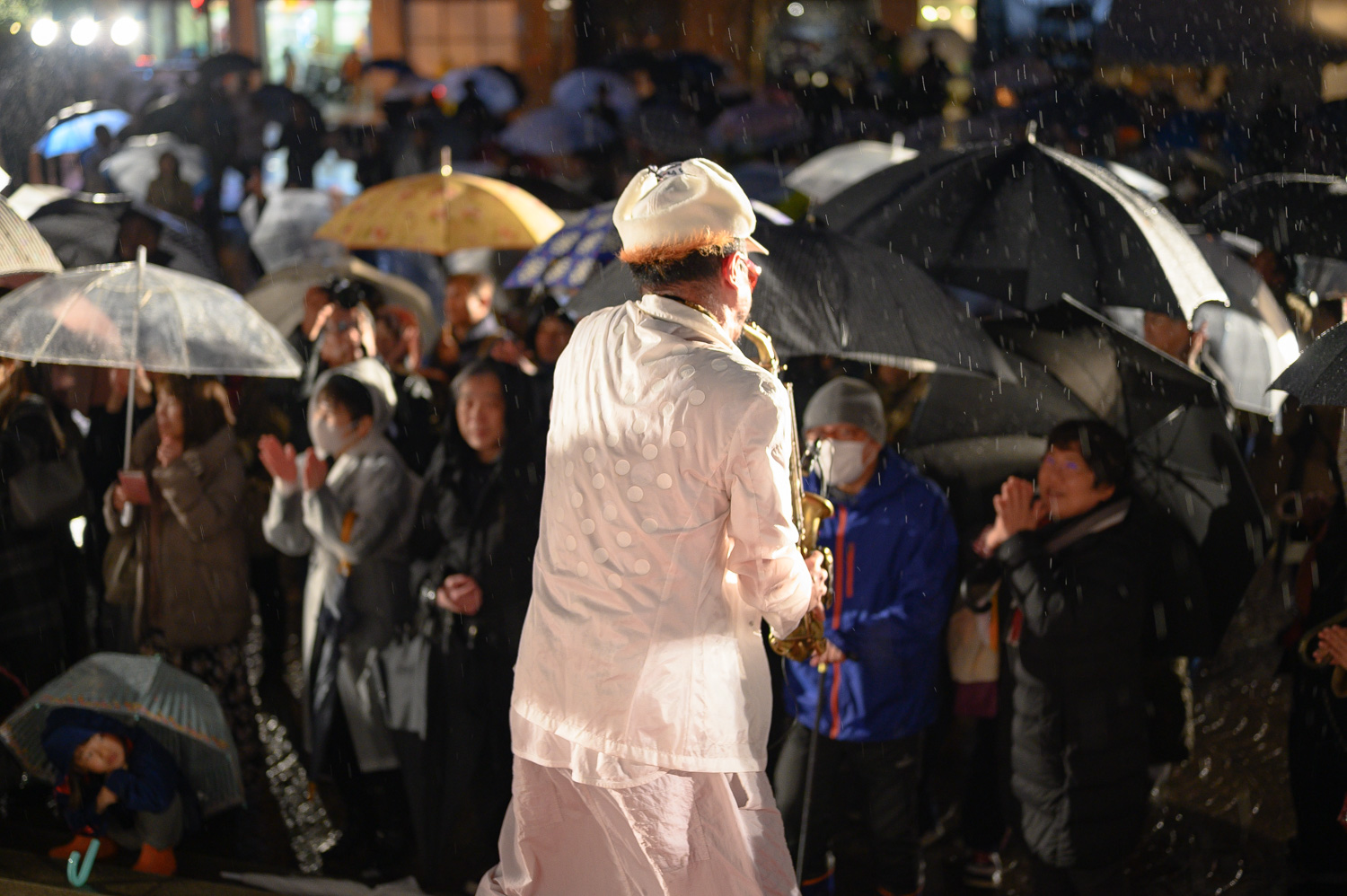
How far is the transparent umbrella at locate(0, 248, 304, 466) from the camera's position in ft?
16.1

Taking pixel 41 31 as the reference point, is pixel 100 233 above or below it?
below

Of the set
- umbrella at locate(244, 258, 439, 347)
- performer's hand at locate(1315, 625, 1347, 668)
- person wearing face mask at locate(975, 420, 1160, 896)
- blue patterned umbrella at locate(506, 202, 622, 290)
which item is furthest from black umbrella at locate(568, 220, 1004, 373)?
umbrella at locate(244, 258, 439, 347)

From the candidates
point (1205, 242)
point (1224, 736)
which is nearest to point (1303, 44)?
point (1205, 242)

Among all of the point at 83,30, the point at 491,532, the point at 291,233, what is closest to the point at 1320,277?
the point at 491,532

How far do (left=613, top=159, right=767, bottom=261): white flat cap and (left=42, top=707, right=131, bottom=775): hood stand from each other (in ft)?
8.40

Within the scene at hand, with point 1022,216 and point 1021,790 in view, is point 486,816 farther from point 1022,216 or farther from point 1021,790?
point 1022,216

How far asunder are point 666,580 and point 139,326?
2.80m

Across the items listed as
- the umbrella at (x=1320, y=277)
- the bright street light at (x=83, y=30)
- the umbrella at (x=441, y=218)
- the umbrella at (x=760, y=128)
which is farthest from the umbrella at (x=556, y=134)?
the umbrella at (x=1320, y=277)

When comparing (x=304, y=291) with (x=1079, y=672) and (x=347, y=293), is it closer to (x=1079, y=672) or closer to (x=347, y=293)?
(x=347, y=293)

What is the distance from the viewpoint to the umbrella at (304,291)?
7754 millimetres

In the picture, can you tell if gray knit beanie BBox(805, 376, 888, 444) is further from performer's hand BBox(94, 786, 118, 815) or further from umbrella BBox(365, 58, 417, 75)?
umbrella BBox(365, 58, 417, 75)

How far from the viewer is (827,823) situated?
15.2 ft

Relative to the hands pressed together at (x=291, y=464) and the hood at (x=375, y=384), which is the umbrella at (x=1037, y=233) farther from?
the hands pressed together at (x=291, y=464)

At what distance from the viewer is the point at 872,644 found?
4488 mm
